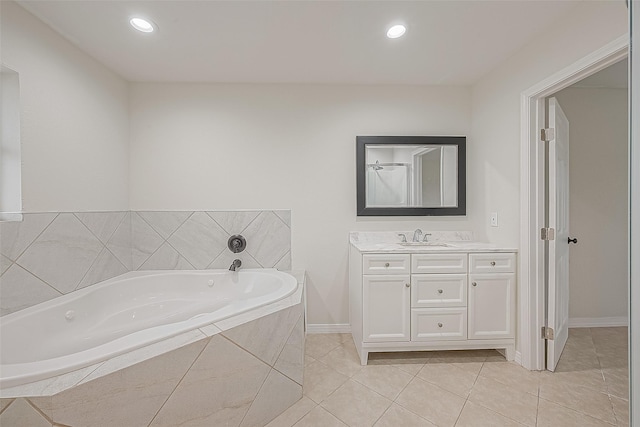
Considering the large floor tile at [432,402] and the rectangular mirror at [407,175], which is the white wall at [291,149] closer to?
the rectangular mirror at [407,175]

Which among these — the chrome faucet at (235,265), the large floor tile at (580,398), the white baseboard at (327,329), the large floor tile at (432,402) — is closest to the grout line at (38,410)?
the chrome faucet at (235,265)

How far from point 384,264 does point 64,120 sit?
2455 mm

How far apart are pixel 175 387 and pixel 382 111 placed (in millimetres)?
2556

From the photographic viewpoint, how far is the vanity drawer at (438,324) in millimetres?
2066

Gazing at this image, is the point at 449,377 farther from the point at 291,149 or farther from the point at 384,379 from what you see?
the point at 291,149

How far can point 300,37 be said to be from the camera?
73.4 inches

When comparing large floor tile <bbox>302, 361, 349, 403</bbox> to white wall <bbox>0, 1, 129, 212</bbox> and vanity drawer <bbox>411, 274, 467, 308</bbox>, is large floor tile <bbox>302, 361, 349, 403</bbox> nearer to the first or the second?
vanity drawer <bbox>411, 274, 467, 308</bbox>

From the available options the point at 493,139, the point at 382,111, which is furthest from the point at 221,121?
the point at 493,139

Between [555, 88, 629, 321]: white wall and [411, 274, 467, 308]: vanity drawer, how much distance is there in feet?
5.05

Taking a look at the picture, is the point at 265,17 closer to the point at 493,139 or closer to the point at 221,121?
the point at 221,121

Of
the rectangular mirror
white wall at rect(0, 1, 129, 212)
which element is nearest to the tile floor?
the rectangular mirror

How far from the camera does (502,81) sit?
222 centimetres

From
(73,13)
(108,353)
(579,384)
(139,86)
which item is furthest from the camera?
(139,86)

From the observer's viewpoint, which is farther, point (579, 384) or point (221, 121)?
point (221, 121)
